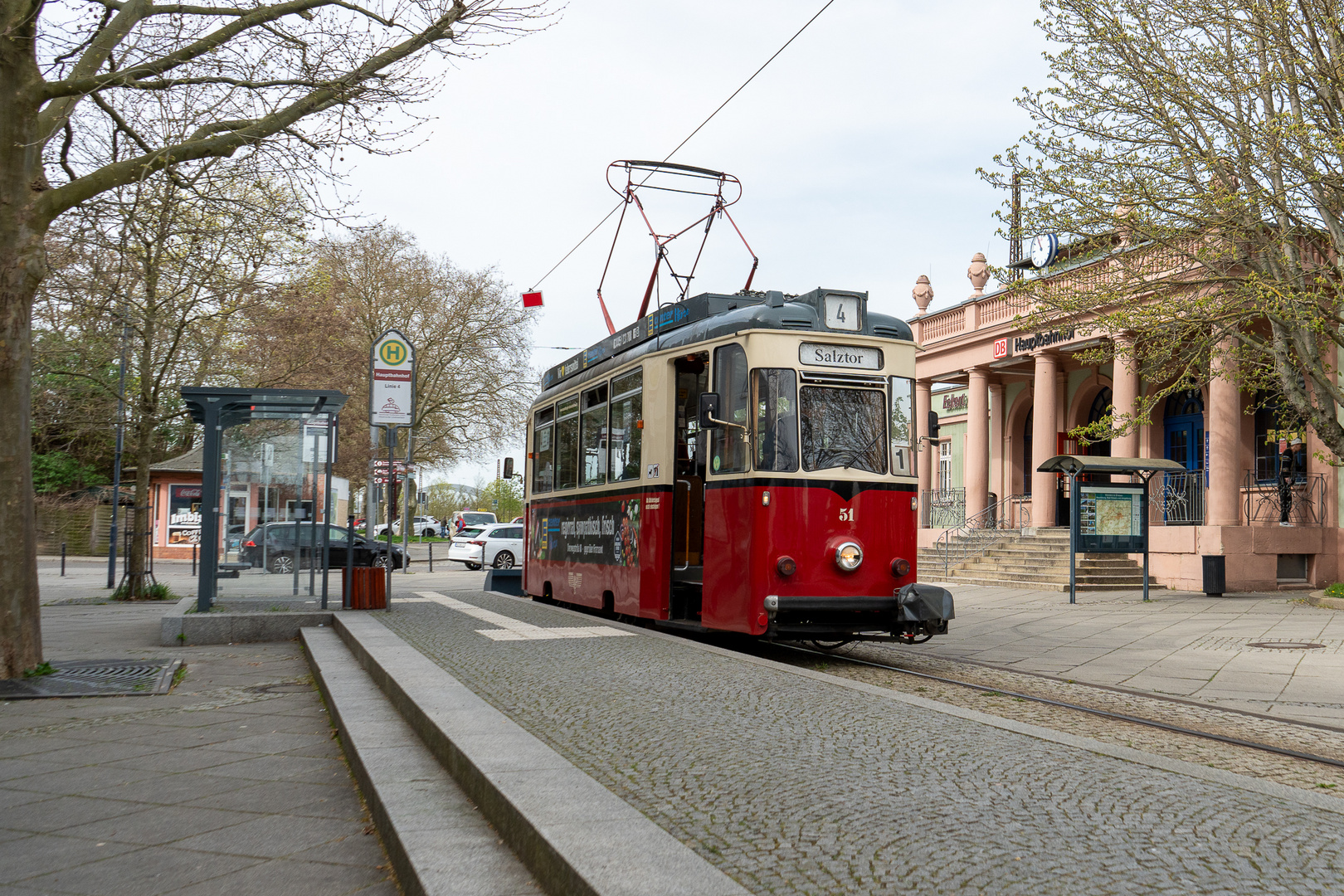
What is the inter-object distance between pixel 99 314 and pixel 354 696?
290 inches

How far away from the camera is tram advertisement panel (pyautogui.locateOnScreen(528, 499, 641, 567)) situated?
11.5 meters

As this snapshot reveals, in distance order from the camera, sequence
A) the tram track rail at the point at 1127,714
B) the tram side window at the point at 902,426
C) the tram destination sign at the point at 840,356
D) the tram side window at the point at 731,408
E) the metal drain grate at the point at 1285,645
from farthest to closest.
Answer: the metal drain grate at the point at 1285,645, the tram side window at the point at 902,426, the tram destination sign at the point at 840,356, the tram side window at the point at 731,408, the tram track rail at the point at 1127,714

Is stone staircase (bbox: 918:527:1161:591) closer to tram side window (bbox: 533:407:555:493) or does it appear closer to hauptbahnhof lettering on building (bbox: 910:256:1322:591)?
hauptbahnhof lettering on building (bbox: 910:256:1322:591)

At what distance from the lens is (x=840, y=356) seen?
10.0 metres

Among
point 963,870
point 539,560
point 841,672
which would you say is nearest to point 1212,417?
point 539,560

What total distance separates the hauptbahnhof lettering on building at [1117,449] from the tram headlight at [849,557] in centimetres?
586

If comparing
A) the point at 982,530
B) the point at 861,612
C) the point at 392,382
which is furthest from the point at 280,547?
the point at 982,530

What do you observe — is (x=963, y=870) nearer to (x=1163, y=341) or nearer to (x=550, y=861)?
(x=550, y=861)

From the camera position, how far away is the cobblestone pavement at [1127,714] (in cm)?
609

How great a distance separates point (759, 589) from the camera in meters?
9.35

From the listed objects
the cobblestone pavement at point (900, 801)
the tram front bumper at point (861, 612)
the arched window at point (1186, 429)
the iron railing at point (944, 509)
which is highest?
the arched window at point (1186, 429)

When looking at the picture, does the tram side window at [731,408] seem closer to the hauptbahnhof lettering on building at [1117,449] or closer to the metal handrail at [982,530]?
the hauptbahnhof lettering on building at [1117,449]

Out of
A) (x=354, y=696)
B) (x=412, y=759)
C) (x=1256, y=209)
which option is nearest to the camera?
(x=412, y=759)

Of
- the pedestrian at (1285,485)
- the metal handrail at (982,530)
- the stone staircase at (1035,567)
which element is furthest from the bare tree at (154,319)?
the pedestrian at (1285,485)
